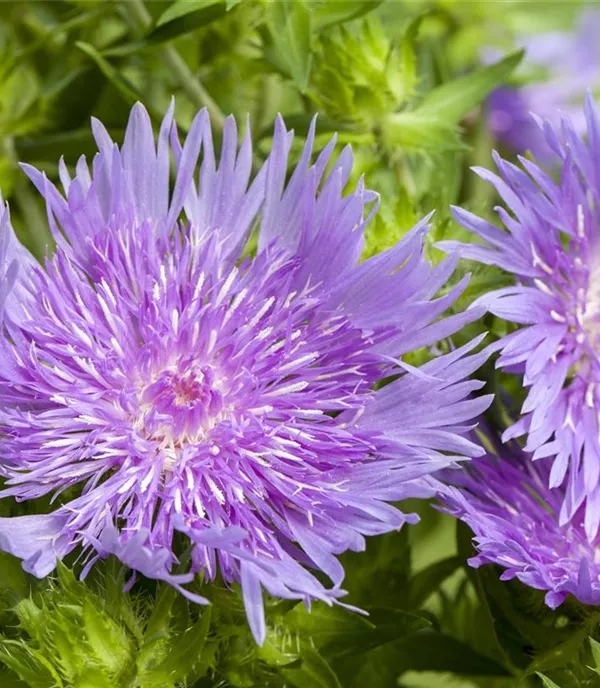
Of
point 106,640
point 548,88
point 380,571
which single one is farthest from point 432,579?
point 548,88

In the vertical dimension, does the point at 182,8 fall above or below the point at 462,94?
above

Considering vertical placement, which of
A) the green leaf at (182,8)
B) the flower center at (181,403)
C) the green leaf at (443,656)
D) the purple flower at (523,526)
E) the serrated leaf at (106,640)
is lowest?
the green leaf at (443,656)

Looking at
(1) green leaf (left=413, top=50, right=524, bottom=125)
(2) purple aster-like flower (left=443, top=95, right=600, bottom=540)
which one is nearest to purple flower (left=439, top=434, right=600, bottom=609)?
(2) purple aster-like flower (left=443, top=95, right=600, bottom=540)

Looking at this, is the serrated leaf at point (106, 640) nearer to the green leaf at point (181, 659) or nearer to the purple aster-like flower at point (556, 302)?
the green leaf at point (181, 659)

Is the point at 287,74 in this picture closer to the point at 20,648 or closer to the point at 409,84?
the point at 409,84

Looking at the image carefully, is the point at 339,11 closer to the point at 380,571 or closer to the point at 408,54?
the point at 408,54

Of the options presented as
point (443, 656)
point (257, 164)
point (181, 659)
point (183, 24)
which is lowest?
point (443, 656)

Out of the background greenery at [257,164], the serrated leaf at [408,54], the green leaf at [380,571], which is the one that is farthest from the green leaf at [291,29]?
the green leaf at [380,571]
